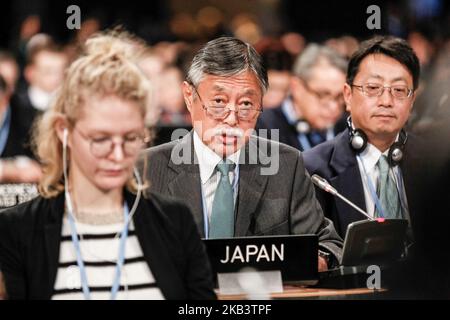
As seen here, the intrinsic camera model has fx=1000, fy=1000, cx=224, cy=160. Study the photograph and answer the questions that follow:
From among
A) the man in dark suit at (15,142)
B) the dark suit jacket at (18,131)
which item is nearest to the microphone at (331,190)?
the man in dark suit at (15,142)

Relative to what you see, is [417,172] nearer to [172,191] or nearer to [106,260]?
[172,191]

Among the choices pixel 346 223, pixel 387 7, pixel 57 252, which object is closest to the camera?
pixel 57 252

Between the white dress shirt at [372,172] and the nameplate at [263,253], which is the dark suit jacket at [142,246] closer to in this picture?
the nameplate at [263,253]

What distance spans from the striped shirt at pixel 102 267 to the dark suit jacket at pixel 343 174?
984mm

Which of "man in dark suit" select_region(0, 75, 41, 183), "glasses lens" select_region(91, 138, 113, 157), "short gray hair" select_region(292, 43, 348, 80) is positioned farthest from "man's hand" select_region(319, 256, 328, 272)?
"short gray hair" select_region(292, 43, 348, 80)

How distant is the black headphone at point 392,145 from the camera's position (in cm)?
396

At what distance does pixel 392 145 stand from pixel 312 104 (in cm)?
105

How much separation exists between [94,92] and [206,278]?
667 mm

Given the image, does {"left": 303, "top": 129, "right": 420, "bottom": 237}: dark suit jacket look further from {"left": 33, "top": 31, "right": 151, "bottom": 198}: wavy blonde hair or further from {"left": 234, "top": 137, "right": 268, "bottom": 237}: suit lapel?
{"left": 33, "top": 31, "right": 151, "bottom": 198}: wavy blonde hair

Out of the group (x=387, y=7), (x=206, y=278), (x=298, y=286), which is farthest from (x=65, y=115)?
(x=387, y=7)

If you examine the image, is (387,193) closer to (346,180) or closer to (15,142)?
(346,180)

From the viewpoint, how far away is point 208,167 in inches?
144

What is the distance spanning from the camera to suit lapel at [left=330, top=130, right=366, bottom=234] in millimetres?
3840

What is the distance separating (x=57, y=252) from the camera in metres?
3.01
